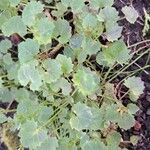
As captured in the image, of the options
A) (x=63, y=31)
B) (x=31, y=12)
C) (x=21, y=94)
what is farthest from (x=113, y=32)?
(x=21, y=94)

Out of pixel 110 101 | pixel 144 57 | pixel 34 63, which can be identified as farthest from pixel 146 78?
pixel 34 63

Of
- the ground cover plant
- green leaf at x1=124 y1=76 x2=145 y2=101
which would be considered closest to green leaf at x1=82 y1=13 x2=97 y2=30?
the ground cover plant

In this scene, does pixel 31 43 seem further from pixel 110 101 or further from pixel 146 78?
pixel 146 78

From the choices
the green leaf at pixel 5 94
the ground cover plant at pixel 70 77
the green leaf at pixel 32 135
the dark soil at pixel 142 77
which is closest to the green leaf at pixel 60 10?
the ground cover plant at pixel 70 77

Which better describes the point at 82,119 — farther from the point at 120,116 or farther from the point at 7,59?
the point at 7,59

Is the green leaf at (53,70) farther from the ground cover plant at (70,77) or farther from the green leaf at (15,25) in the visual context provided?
the green leaf at (15,25)

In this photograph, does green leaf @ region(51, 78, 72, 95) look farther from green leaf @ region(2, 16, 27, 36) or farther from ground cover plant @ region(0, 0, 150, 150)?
→ green leaf @ region(2, 16, 27, 36)

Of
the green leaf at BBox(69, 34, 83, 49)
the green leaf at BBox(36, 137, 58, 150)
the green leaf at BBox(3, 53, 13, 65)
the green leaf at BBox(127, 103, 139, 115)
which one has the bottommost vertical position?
the green leaf at BBox(127, 103, 139, 115)
